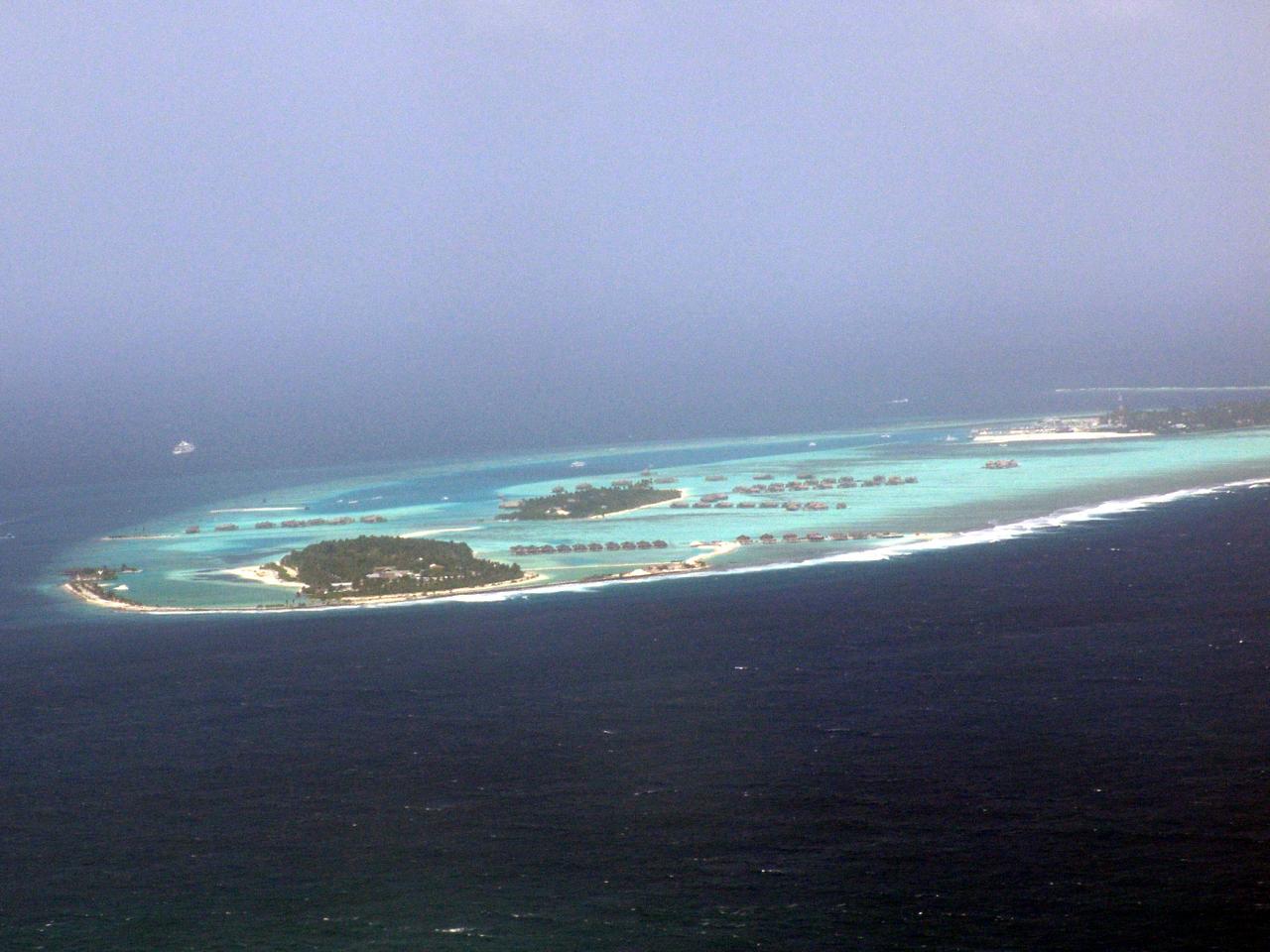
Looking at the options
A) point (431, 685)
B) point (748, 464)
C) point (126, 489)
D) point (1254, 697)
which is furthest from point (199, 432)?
point (1254, 697)

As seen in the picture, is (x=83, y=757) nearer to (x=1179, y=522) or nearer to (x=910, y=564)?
(x=910, y=564)

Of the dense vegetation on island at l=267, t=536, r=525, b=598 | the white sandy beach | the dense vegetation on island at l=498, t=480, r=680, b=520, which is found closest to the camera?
A: the dense vegetation on island at l=267, t=536, r=525, b=598

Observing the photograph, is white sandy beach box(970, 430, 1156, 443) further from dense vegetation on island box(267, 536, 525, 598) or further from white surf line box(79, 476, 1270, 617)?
dense vegetation on island box(267, 536, 525, 598)

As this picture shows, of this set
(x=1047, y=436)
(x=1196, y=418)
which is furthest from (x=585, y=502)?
(x=1196, y=418)

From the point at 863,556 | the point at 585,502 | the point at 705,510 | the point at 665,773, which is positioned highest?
the point at 585,502

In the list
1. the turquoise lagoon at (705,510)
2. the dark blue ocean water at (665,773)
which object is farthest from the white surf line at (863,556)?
the dark blue ocean water at (665,773)

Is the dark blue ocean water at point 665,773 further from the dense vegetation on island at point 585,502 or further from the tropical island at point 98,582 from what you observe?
the dense vegetation on island at point 585,502

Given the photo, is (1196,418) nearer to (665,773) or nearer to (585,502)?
(585,502)

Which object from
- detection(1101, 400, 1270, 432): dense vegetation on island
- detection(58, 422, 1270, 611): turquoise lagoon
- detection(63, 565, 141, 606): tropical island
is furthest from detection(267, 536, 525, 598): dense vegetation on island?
detection(1101, 400, 1270, 432): dense vegetation on island
